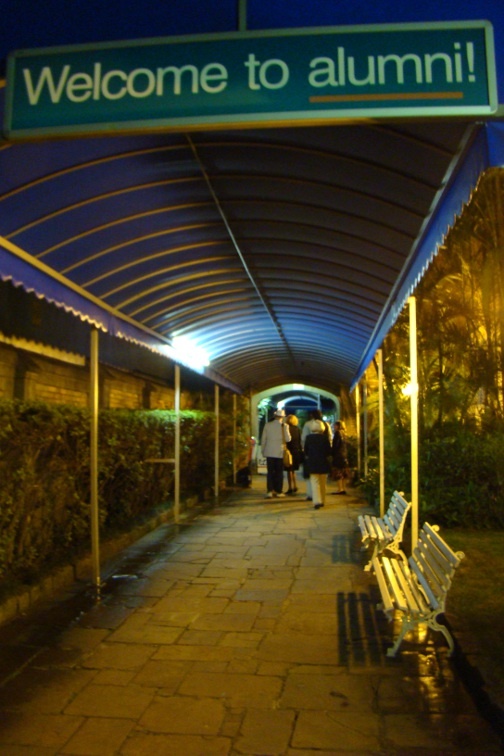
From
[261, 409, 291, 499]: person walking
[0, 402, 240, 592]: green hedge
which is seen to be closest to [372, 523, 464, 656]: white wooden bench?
[0, 402, 240, 592]: green hedge

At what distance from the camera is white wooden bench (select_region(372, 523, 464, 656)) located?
14.9 ft

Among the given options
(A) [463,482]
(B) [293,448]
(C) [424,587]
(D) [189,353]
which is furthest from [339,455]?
(C) [424,587]

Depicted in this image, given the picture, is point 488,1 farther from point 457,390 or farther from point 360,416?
point 360,416

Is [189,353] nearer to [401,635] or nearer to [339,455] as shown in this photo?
[339,455]

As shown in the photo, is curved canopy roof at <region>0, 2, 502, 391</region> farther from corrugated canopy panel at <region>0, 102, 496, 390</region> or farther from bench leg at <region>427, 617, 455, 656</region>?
bench leg at <region>427, 617, 455, 656</region>

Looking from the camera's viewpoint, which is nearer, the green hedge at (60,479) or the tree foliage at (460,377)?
the green hedge at (60,479)

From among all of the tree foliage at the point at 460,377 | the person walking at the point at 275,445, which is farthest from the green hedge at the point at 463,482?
the person walking at the point at 275,445

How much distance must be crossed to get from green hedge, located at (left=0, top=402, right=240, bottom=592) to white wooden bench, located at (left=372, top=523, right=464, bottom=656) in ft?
9.76

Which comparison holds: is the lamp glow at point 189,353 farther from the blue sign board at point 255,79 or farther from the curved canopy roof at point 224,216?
the blue sign board at point 255,79

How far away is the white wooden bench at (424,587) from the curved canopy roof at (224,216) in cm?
216

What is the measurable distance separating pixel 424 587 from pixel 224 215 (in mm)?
3594

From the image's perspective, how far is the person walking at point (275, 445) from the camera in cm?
1347

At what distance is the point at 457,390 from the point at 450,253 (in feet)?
7.07

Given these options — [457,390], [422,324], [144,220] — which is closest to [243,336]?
[422,324]
